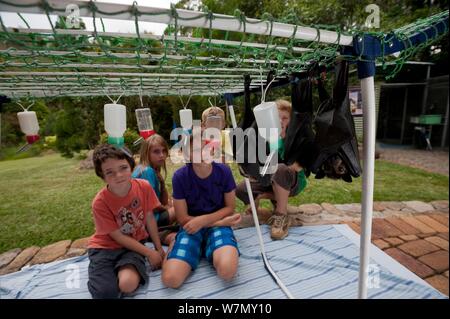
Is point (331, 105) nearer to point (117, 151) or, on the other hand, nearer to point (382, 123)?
point (117, 151)

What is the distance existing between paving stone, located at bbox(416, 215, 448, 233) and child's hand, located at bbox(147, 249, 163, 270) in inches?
85.0

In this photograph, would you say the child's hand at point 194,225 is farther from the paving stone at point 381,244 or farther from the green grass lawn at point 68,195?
the paving stone at point 381,244

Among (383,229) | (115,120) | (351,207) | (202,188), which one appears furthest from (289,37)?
(351,207)

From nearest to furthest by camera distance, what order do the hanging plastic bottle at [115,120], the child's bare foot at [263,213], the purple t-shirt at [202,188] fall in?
the hanging plastic bottle at [115,120] < the purple t-shirt at [202,188] < the child's bare foot at [263,213]

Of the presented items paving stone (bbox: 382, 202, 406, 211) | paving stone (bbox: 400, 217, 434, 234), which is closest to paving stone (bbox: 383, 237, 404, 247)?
paving stone (bbox: 400, 217, 434, 234)

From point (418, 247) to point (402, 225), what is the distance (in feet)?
1.16

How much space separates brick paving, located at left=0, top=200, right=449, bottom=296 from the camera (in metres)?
1.49

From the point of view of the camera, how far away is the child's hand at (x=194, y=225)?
1460 mm

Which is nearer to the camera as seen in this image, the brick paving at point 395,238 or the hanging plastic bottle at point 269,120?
the hanging plastic bottle at point 269,120

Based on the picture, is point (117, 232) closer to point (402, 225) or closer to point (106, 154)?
point (106, 154)

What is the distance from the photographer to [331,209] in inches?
94.3

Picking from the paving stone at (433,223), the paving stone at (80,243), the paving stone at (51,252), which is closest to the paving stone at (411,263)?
the paving stone at (433,223)

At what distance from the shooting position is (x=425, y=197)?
2.68 m

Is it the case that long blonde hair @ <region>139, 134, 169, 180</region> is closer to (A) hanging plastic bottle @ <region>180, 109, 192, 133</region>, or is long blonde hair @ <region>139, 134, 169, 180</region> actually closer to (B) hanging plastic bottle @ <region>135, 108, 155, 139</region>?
(B) hanging plastic bottle @ <region>135, 108, 155, 139</region>
